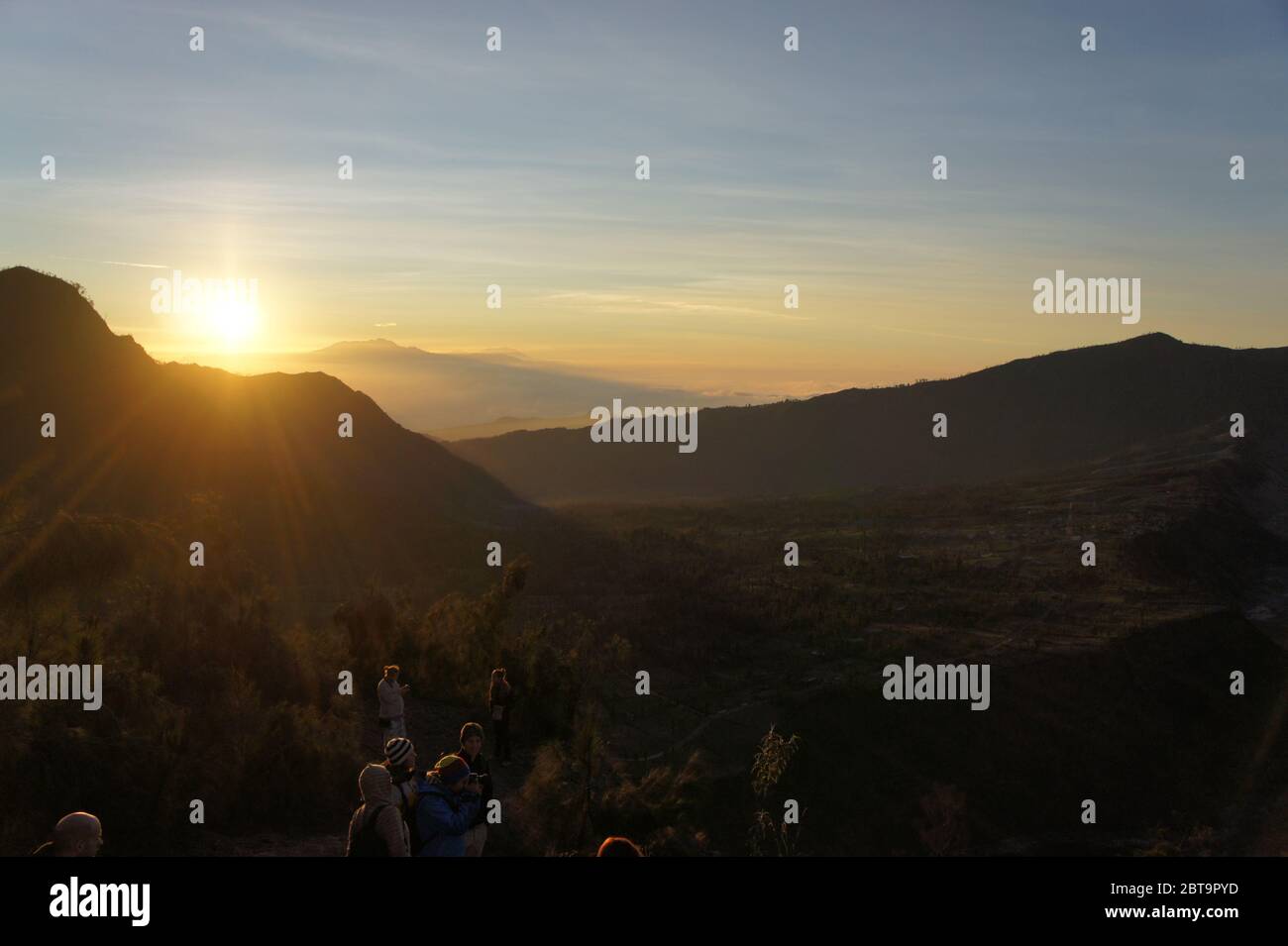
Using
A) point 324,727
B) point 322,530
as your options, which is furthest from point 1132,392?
point 324,727

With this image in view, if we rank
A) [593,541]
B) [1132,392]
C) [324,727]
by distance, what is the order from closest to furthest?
[324,727] → [593,541] → [1132,392]

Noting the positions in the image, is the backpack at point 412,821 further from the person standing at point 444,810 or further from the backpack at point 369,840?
the backpack at point 369,840

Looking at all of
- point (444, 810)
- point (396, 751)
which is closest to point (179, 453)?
point (396, 751)

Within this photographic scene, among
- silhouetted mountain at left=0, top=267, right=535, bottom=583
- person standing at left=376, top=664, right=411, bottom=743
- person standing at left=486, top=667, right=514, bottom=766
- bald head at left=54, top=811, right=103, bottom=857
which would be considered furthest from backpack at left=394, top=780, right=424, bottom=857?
silhouetted mountain at left=0, top=267, right=535, bottom=583

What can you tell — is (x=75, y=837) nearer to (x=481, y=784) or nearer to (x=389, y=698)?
(x=481, y=784)

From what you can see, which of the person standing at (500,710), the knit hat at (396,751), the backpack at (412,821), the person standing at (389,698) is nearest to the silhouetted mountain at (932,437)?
the person standing at (500,710)
